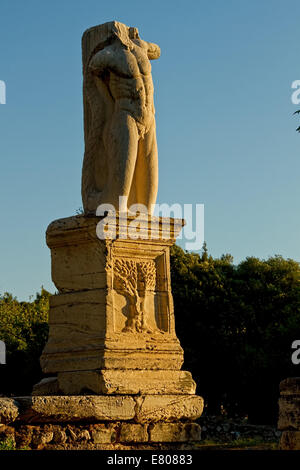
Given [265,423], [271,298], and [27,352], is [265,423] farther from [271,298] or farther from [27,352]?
[27,352]

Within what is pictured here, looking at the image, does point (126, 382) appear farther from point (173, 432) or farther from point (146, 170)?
point (146, 170)

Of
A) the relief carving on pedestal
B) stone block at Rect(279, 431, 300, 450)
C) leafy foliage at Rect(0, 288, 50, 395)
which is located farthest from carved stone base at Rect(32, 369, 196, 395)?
leafy foliage at Rect(0, 288, 50, 395)

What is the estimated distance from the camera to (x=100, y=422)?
20.0ft

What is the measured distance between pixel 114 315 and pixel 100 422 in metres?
0.94

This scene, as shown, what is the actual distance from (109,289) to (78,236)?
1.83ft

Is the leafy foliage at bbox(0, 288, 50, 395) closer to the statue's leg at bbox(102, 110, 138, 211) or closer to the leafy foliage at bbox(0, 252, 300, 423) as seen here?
the leafy foliage at bbox(0, 252, 300, 423)

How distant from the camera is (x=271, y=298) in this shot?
3234cm

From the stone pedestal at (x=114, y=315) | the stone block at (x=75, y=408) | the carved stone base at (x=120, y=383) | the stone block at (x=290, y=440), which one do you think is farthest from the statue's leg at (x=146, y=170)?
the stone block at (x=290, y=440)

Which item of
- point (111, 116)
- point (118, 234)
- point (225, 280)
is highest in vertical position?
point (225, 280)

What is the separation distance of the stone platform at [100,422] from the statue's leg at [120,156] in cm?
186

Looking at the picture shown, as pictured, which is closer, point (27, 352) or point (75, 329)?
point (75, 329)

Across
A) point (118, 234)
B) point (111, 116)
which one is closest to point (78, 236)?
point (118, 234)

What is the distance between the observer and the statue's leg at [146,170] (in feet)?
24.3

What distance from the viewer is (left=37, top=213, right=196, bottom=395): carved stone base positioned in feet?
21.2
